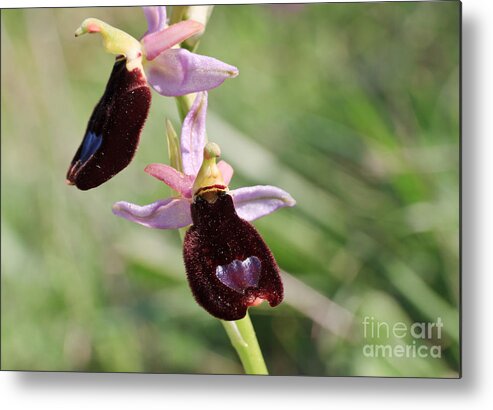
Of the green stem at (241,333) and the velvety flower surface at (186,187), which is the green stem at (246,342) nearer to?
the green stem at (241,333)

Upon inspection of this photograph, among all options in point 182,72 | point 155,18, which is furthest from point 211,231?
point 155,18

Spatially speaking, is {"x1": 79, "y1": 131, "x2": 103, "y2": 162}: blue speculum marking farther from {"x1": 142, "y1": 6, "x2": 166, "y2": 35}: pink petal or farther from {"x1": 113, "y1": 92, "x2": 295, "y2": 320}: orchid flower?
{"x1": 142, "y1": 6, "x2": 166, "y2": 35}: pink petal

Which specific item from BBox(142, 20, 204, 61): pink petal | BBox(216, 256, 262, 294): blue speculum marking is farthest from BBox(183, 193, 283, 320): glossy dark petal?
BBox(142, 20, 204, 61): pink petal

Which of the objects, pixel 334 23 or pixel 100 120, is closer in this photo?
pixel 100 120

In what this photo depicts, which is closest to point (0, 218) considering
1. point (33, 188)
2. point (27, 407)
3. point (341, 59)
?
point (33, 188)

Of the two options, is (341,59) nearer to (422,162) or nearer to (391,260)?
A: (422,162)

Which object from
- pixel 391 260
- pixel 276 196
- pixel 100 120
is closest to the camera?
pixel 100 120

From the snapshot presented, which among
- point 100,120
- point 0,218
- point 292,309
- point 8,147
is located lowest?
point 292,309
